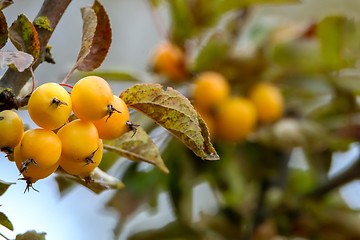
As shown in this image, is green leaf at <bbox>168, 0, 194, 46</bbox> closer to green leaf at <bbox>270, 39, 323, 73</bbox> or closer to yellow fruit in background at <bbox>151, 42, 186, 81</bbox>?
yellow fruit in background at <bbox>151, 42, 186, 81</bbox>

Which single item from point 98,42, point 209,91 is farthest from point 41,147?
point 209,91

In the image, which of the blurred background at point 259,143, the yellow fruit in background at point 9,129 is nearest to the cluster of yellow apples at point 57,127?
the yellow fruit in background at point 9,129

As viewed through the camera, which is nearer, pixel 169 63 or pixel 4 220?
pixel 4 220

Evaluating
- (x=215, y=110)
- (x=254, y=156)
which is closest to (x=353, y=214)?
(x=254, y=156)

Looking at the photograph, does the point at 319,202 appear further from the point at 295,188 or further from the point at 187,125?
the point at 187,125

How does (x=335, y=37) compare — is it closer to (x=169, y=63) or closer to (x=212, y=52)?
(x=212, y=52)

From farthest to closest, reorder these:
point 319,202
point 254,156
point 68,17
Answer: point 68,17 < point 254,156 < point 319,202

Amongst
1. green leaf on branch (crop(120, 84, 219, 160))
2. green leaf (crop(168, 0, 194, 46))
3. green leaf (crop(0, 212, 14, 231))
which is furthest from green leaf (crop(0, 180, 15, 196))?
green leaf (crop(168, 0, 194, 46))

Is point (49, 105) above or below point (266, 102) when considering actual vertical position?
above

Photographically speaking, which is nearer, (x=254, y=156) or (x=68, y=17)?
(x=254, y=156)
